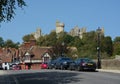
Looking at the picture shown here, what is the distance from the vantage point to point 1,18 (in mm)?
27641

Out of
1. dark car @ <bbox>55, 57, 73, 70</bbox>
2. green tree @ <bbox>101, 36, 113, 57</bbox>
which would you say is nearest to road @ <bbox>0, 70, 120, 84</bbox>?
dark car @ <bbox>55, 57, 73, 70</bbox>

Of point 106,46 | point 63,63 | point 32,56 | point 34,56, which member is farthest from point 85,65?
point 106,46

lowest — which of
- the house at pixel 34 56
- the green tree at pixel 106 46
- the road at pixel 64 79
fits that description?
the road at pixel 64 79

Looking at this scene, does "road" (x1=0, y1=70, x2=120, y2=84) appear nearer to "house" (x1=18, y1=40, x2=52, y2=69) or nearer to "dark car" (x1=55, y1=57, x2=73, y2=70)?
"dark car" (x1=55, y1=57, x2=73, y2=70)

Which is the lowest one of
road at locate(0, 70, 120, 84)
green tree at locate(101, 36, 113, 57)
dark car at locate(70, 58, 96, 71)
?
road at locate(0, 70, 120, 84)

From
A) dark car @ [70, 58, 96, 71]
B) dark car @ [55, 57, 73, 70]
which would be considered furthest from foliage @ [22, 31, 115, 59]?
dark car @ [70, 58, 96, 71]

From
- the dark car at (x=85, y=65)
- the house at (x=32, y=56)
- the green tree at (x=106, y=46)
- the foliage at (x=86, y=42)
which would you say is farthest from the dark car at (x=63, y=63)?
the green tree at (x=106, y=46)

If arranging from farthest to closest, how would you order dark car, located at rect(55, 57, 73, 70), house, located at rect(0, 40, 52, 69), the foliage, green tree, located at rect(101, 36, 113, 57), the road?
green tree, located at rect(101, 36, 113, 57), the foliage, house, located at rect(0, 40, 52, 69), dark car, located at rect(55, 57, 73, 70), the road

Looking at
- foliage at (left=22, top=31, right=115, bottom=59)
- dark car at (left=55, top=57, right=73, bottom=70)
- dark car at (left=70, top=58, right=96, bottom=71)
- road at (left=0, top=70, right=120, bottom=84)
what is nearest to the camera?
road at (left=0, top=70, right=120, bottom=84)

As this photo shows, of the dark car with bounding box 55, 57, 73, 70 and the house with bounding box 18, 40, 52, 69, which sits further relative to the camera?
the house with bounding box 18, 40, 52, 69

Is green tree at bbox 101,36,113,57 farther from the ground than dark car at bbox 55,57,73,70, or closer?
farther from the ground

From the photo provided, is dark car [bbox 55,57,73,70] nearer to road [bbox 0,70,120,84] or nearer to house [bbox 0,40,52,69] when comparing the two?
road [bbox 0,70,120,84]

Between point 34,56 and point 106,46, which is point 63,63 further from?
point 106,46

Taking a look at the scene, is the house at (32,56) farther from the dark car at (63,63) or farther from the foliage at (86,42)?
the dark car at (63,63)
